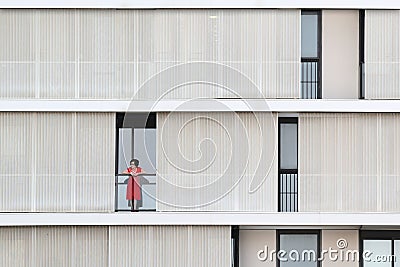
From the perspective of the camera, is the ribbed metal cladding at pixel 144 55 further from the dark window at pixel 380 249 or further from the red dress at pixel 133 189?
the dark window at pixel 380 249

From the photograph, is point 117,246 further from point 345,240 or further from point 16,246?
point 345,240

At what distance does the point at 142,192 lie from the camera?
15016 millimetres

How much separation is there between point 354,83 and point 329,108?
2.15 feet

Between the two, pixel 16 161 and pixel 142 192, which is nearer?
pixel 16 161

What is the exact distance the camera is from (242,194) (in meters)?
14.9

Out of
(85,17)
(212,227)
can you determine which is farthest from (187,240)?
(85,17)

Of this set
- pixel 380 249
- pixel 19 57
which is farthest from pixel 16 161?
pixel 380 249

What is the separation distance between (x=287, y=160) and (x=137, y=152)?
2.19 meters

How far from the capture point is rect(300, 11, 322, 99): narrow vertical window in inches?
597

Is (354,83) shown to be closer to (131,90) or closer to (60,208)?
(131,90)

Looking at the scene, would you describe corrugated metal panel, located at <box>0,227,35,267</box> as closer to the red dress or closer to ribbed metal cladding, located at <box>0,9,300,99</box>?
the red dress

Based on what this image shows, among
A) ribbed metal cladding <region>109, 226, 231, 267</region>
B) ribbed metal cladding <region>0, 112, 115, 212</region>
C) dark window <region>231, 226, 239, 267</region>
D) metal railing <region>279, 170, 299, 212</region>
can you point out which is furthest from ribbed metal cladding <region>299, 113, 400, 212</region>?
ribbed metal cladding <region>0, 112, 115, 212</region>

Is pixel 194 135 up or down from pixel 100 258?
up
